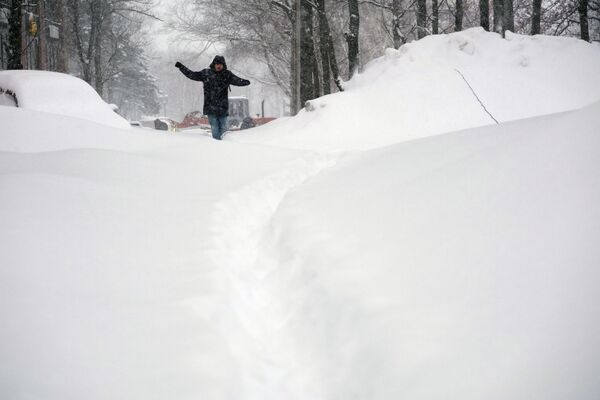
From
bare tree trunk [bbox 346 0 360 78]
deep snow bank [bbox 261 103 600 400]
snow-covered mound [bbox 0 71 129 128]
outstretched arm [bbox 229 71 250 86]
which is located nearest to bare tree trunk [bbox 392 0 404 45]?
bare tree trunk [bbox 346 0 360 78]

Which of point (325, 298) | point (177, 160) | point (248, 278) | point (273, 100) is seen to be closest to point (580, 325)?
point (325, 298)

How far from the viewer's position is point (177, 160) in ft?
15.2

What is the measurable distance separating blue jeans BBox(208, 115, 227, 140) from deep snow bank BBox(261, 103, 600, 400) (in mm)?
5112

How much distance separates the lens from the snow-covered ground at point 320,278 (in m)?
1.37

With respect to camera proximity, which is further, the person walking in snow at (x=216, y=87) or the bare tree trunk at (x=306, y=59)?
the bare tree trunk at (x=306, y=59)

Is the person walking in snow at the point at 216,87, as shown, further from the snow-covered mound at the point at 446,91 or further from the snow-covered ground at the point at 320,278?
the snow-covered ground at the point at 320,278

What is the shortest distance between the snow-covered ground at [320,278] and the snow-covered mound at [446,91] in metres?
4.13

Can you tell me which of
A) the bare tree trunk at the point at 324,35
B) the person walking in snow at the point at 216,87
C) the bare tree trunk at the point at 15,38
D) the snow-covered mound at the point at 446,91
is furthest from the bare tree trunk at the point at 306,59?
the bare tree trunk at the point at 15,38

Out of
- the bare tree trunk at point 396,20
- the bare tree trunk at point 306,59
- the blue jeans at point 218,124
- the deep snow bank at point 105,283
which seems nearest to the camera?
the deep snow bank at point 105,283

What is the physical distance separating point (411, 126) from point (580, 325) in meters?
7.06

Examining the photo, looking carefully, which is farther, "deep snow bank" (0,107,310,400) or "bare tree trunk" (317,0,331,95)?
"bare tree trunk" (317,0,331,95)

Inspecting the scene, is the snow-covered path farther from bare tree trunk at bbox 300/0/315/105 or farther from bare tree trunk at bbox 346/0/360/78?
bare tree trunk at bbox 346/0/360/78

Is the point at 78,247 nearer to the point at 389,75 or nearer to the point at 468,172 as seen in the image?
the point at 468,172

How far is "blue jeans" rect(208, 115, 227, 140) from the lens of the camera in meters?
7.58
